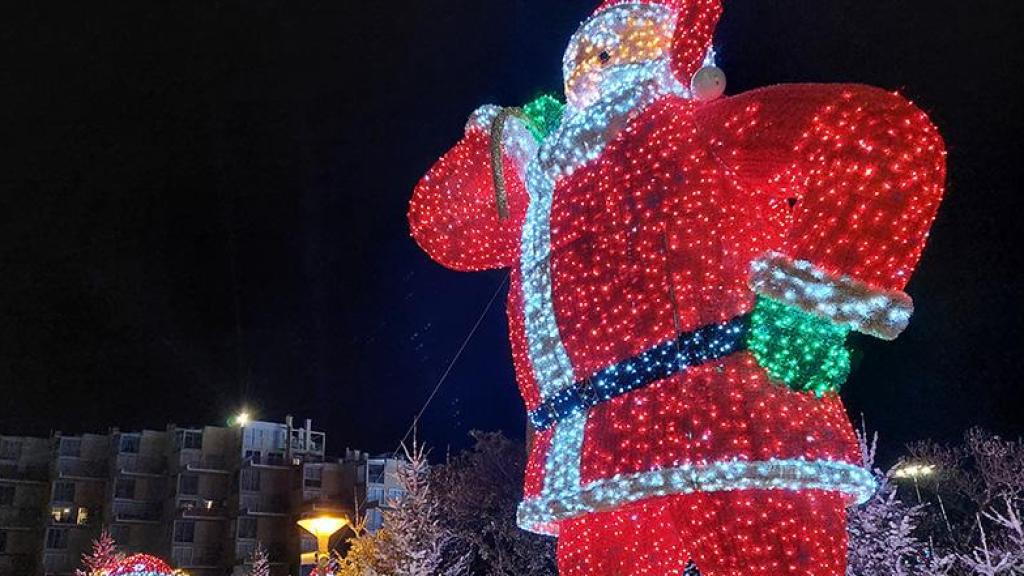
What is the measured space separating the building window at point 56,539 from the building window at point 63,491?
1.89 m

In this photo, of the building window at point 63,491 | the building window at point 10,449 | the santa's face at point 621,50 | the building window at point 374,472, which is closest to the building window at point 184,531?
the building window at point 63,491

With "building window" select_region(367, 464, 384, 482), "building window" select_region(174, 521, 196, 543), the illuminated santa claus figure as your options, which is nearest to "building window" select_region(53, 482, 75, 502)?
"building window" select_region(174, 521, 196, 543)

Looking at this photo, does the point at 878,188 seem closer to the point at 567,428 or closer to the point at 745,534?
the point at 745,534

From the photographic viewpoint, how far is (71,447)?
45.8m

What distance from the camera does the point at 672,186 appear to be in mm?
3432

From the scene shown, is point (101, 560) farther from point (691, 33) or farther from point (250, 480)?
point (250, 480)

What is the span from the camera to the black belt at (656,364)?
3.15 metres

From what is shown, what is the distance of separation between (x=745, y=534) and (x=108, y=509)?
46257mm

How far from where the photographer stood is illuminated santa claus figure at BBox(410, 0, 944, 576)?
292 cm

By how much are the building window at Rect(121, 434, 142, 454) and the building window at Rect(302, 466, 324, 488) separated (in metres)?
11.4

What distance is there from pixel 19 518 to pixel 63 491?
116 inches

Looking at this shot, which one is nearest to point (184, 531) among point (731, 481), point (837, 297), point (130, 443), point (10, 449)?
point (130, 443)

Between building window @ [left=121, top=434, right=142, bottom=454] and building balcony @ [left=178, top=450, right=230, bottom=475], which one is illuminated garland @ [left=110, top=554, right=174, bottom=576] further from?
building window @ [left=121, top=434, right=142, bottom=454]

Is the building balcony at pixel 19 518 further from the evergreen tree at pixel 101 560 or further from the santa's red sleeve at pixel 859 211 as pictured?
the santa's red sleeve at pixel 859 211
